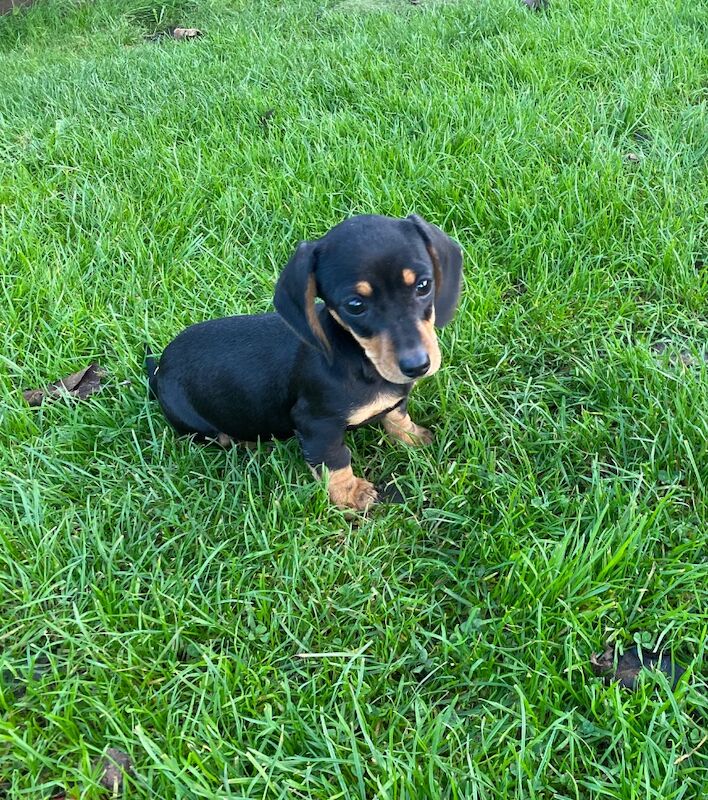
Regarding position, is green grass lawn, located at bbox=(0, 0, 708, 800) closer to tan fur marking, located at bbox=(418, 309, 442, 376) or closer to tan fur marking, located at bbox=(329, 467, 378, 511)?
tan fur marking, located at bbox=(329, 467, 378, 511)

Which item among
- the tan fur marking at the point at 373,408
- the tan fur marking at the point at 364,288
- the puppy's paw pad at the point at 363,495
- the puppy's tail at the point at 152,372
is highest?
the tan fur marking at the point at 364,288

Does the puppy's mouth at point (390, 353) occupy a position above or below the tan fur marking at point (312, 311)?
below

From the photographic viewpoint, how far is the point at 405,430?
267 centimetres

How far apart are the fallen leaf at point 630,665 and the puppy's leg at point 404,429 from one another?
1.04 meters

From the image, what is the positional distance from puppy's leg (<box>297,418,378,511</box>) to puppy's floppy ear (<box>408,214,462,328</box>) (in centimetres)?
54

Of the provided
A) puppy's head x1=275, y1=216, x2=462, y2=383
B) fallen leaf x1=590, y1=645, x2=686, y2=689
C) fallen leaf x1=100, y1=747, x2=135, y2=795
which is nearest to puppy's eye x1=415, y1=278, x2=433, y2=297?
puppy's head x1=275, y1=216, x2=462, y2=383

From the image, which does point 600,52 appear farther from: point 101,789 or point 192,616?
point 101,789

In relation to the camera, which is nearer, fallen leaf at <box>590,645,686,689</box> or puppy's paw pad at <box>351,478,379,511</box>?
fallen leaf at <box>590,645,686,689</box>

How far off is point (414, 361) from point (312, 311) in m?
0.36

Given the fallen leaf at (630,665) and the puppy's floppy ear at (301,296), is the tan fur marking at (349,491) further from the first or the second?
the fallen leaf at (630,665)

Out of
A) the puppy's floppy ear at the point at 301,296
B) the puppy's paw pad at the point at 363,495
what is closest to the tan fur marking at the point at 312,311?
the puppy's floppy ear at the point at 301,296

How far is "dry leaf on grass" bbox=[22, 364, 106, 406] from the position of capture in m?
3.00

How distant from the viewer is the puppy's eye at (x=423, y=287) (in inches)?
82.8

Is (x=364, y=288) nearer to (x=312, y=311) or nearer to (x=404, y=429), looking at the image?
(x=312, y=311)
